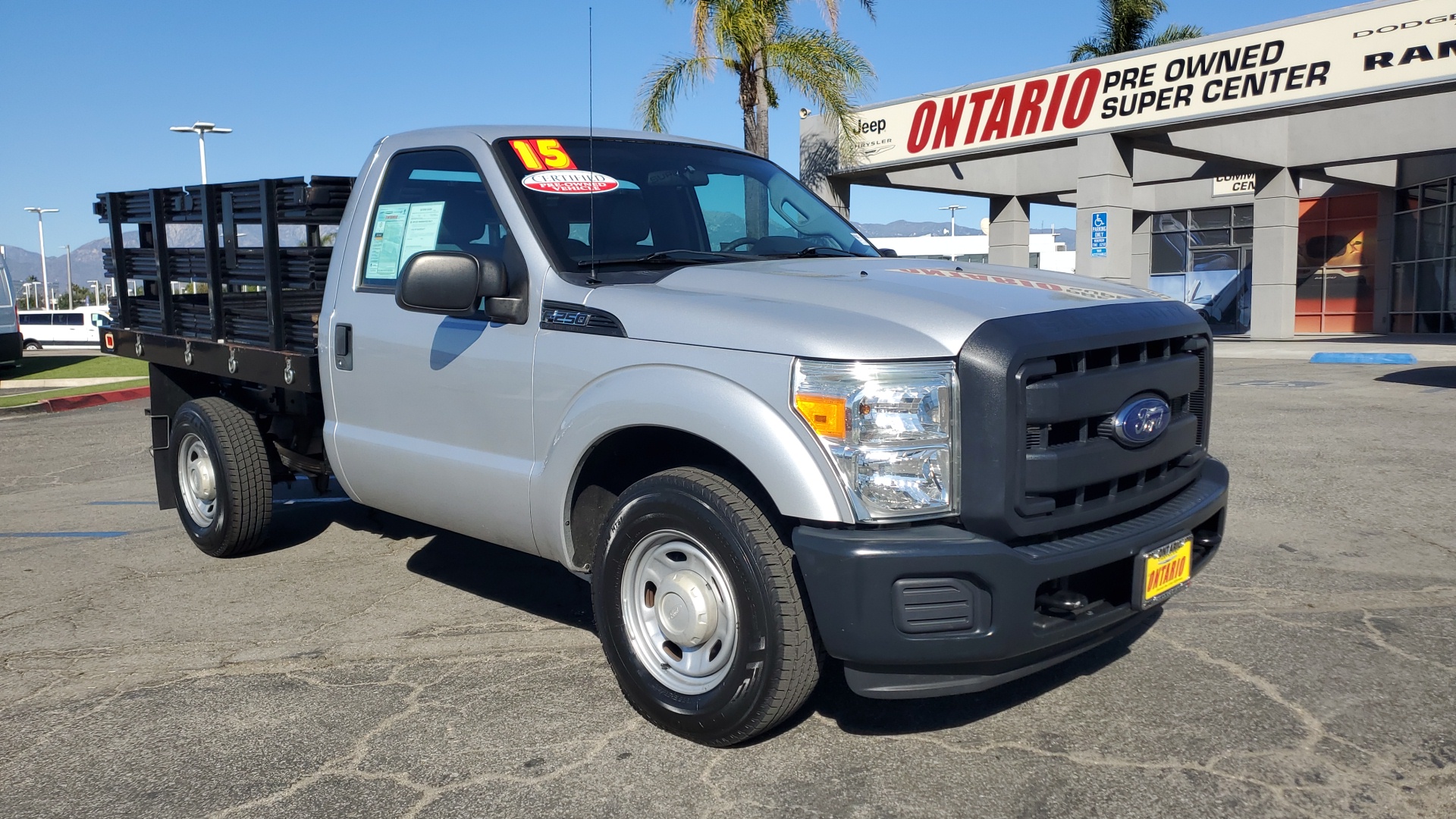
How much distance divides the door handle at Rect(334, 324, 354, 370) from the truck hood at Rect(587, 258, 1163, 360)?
58.3 inches

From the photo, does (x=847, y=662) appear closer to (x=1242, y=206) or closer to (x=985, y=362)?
(x=985, y=362)

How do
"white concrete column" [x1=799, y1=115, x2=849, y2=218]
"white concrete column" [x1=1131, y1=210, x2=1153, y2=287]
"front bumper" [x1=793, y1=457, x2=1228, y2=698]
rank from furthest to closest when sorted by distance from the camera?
"white concrete column" [x1=1131, y1=210, x2=1153, y2=287], "white concrete column" [x1=799, y1=115, x2=849, y2=218], "front bumper" [x1=793, y1=457, x2=1228, y2=698]

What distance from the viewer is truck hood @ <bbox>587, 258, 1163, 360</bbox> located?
2963mm

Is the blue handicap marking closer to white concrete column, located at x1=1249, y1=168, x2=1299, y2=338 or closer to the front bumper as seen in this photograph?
white concrete column, located at x1=1249, y1=168, x2=1299, y2=338

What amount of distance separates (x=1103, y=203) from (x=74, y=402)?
53.8 feet

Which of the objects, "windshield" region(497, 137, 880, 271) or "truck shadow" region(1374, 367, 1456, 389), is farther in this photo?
"truck shadow" region(1374, 367, 1456, 389)

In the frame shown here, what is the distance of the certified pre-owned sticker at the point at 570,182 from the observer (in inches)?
160

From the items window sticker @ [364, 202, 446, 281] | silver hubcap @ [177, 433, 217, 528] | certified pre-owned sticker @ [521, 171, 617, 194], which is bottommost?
silver hubcap @ [177, 433, 217, 528]

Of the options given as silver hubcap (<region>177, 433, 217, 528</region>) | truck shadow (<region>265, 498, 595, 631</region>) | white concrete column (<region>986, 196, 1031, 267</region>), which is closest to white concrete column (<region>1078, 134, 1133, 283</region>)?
white concrete column (<region>986, 196, 1031, 267</region>)

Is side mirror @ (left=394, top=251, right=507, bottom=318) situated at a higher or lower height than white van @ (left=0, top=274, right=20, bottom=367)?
higher

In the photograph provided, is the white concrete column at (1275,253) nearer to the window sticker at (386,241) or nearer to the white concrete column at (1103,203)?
the white concrete column at (1103,203)

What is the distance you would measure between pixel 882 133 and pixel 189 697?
68.9 feet

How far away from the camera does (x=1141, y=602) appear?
3178 millimetres

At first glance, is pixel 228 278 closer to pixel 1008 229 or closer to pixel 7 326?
pixel 7 326
